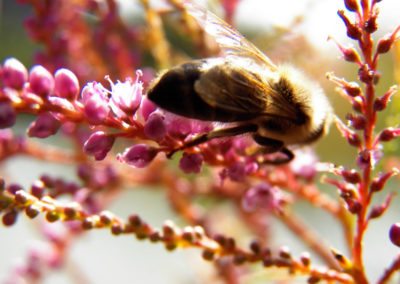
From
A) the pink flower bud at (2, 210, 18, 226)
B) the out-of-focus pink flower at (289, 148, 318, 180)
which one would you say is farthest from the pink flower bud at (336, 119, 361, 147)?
the pink flower bud at (2, 210, 18, 226)

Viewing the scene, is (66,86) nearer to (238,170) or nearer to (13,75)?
(13,75)

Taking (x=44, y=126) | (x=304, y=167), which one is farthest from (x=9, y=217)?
(x=304, y=167)

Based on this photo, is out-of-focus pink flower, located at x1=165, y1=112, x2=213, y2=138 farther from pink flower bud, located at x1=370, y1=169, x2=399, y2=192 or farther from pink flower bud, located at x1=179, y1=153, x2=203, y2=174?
pink flower bud, located at x1=370, y1=169, x2=399, y2=192

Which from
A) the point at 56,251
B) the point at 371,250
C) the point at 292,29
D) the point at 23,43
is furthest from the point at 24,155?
the point at 23,43

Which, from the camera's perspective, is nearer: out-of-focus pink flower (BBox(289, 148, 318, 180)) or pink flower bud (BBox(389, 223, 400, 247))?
pink flower bud (BBox(389, 223, 400, 247))

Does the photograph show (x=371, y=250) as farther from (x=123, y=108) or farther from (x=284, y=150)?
(x=123, y=108)
